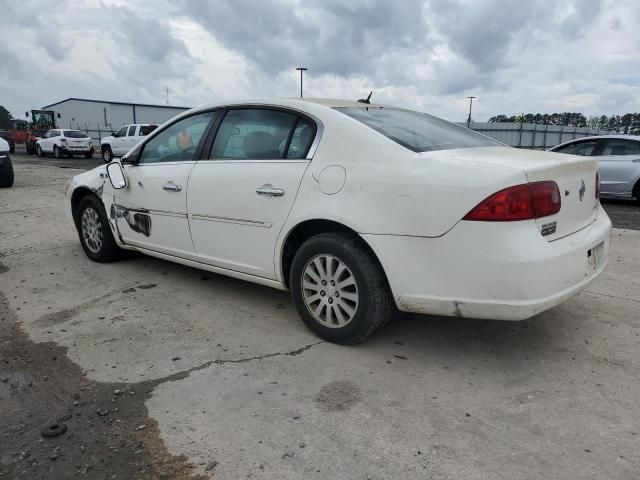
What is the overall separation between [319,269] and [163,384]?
3.68 ft

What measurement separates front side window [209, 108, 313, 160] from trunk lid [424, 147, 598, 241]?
3.56 feet

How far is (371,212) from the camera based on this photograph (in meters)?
2.90

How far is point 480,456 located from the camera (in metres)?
2.20

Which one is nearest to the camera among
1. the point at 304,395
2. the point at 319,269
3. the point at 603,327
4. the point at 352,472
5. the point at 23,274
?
the point at 352,472

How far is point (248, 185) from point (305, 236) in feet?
1.75

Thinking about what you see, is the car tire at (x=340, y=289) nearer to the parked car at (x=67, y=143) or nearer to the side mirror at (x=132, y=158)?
the side mirror at (x=132, y=158)

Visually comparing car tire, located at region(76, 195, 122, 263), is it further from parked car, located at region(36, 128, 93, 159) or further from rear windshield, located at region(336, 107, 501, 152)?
parked car, located at region(36, 128, 93, 159)

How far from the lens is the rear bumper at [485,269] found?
2.58m

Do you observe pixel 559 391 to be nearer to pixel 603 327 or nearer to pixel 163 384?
pixel 603 327

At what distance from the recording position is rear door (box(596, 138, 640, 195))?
9.77 m

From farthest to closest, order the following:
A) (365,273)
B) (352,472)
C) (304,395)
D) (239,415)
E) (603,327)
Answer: (603,327) → (365,273) → (304,395) → (239,415) → (352,472)

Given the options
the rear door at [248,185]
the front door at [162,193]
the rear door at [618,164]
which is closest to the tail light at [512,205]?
the rear door at [248,185]

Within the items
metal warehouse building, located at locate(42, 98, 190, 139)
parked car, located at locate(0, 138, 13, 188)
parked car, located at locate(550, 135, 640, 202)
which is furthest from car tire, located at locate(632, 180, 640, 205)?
metal warehouse building, located at locate(42, 98, 190, 139)

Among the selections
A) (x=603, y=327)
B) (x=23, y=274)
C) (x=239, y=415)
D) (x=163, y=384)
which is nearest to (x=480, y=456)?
(x=239, y=415)
